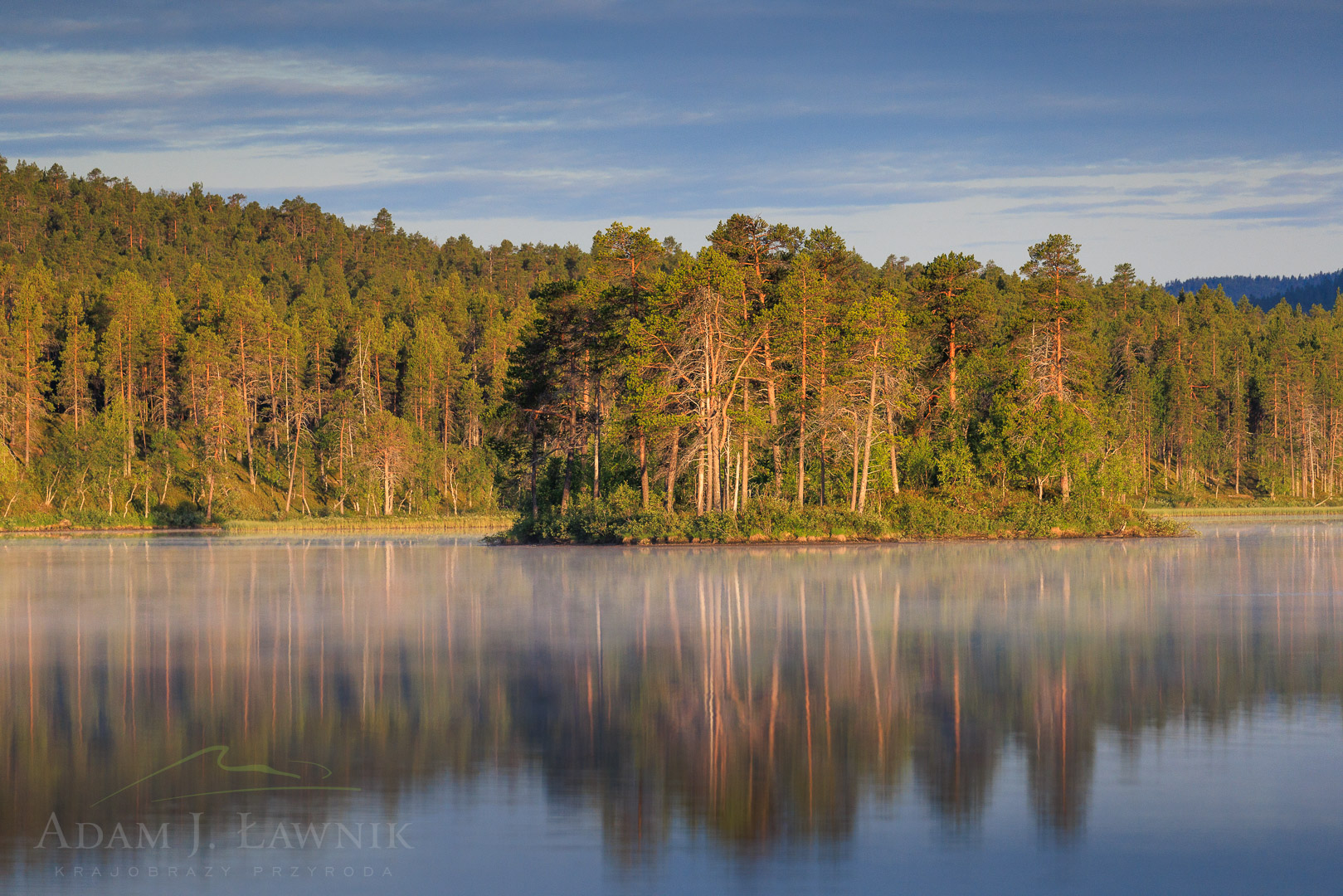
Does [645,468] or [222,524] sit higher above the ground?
[645,468]

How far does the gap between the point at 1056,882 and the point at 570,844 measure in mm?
3685

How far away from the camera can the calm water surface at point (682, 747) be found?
9008 mm

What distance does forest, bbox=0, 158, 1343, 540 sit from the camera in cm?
5472

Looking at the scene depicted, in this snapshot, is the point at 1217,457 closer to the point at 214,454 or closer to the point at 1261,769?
the point at 214,454

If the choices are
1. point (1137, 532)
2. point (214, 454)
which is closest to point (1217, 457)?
point (1137, 532)

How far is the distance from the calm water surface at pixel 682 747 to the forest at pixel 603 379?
28.7m

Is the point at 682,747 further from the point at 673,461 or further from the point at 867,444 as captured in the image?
the point at 867,444

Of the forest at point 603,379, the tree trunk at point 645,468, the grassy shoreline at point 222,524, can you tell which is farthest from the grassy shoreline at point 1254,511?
the grassy shoreline at point 222,524

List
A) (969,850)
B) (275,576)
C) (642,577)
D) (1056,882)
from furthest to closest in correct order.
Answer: (275,576), (642,577), (969,850), (1056,882)

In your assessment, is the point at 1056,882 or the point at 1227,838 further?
the point at 1227,838

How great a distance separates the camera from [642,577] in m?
34.8

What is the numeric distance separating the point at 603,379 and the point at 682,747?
152 feet

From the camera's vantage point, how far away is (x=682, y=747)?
490 inches

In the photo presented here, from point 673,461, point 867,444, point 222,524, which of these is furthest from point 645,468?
point 222,524
